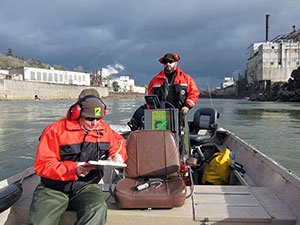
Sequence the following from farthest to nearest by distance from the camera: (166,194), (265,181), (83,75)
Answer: (83,75)
(265,181)
(166,194)

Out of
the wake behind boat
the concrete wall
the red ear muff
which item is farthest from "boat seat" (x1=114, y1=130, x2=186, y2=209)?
the concrete wall

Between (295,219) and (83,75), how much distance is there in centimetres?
9702

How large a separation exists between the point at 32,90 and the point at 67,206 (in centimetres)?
6438

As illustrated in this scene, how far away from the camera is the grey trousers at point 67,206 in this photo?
7.13 feet

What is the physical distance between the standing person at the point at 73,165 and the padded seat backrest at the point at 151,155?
1.87ft

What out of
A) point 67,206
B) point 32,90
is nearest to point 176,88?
point 67,206

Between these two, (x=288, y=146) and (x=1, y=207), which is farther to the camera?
(x=288, y=146)

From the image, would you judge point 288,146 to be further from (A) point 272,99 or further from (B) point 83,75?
(B) point 83,75

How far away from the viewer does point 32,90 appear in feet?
202

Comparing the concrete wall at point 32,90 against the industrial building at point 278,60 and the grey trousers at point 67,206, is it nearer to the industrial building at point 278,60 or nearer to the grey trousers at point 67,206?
the industrial building at point 278,60

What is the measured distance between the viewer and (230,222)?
7.91ft

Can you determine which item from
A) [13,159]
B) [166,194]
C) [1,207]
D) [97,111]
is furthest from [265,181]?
[13,159]

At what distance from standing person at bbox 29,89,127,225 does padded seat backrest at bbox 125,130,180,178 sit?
57 cm

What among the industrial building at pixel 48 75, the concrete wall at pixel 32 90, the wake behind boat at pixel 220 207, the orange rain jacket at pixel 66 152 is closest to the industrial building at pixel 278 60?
the concrete wall at pixel 32 90
